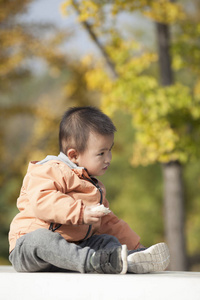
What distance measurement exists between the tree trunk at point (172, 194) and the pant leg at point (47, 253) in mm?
5069

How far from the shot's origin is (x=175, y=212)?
753 centimetres

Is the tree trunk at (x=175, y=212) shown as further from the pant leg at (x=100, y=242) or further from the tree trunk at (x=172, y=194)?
the pant leg at (x=100, y=242)

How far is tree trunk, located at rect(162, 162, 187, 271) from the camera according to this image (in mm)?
7415

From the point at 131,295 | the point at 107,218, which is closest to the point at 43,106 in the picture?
the point at 107,218

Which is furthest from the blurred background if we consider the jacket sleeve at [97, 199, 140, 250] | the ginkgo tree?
the jacket sleeve at [97, 199, 140, 250]

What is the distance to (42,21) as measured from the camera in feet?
35.4

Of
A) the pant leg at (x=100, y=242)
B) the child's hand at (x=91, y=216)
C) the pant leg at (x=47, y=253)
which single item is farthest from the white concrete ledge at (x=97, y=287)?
the pant leg at (x=100, y=242)

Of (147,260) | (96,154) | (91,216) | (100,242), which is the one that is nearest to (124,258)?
(147,260)

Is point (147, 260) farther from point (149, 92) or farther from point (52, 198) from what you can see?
point (149, 92)

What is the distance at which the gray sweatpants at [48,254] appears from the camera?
2.35 m

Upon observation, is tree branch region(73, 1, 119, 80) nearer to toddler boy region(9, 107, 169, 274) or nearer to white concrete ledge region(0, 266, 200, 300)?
toddler boy region(9, 107, 169, 274)

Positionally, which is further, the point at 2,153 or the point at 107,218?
the point at 2,153

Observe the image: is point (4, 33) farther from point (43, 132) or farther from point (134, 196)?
point (134, 196)

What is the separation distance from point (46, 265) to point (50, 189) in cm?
36
